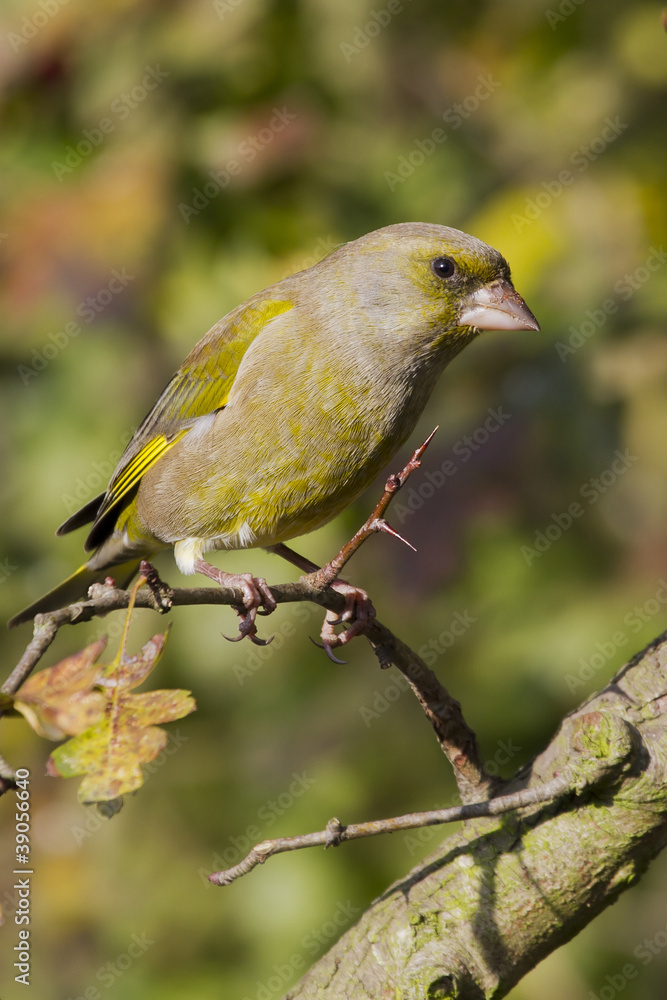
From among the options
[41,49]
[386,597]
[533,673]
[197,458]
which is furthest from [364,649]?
[41,49]

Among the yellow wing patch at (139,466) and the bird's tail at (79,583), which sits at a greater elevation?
the yellow wing patch at (139,466)

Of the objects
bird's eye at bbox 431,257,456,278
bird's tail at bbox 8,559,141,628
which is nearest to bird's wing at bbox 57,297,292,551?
bird's tail at bbox 8,559,141,628

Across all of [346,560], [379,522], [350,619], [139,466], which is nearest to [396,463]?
[139,466]

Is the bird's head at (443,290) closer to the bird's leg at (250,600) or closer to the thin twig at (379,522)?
the bird's leg at (250,600)

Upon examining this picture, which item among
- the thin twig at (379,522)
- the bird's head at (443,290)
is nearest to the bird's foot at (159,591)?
the thin twig at (379,522)

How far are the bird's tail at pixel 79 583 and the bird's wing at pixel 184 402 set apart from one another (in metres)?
0.13

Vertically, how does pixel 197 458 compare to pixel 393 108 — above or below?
below

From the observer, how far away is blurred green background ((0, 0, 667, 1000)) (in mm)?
4363

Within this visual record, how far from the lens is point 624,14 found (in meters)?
4.63

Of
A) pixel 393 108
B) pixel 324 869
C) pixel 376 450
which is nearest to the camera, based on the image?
pixel 376 450

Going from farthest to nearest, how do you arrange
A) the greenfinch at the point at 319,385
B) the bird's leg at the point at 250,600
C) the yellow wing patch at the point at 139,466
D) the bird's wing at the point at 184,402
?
the yellow wing patch at the point at 139,466 → the bird's wing at the point at 184,402 → the greenfinch at the point at 319,385 → the bird's leg at the point at 250,600

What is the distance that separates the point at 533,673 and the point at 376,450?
1.51 metres

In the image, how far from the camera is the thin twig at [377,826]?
7.42ft

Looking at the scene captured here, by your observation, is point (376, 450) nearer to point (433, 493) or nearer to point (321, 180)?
point (433, 493)
